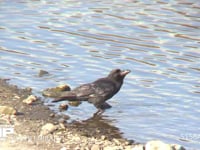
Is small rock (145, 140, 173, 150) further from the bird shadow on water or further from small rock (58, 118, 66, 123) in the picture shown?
small rock (58, 118, 66, 123)

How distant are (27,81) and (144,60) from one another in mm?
2577

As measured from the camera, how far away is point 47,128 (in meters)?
12.6

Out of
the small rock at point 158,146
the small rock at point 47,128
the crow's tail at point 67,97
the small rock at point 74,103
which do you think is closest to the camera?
the small rock at point 158,146

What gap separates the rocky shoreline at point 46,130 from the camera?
1162 cm

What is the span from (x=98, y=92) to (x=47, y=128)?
2.04m

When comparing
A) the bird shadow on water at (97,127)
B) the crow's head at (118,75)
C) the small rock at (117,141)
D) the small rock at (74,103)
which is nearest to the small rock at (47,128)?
the bird shadow on water at (97,127)

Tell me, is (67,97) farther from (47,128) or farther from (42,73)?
(42,73)

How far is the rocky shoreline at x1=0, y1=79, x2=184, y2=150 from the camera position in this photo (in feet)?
38.1

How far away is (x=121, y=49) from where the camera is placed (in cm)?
1794

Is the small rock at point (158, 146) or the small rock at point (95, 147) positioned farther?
the small rock at point (95, 147)

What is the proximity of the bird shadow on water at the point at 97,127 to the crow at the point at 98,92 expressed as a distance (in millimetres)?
317

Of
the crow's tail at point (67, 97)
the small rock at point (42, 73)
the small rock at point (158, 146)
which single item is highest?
the small rock at point (158, 146)

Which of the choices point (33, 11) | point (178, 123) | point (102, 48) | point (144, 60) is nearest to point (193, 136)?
point (178, 123)

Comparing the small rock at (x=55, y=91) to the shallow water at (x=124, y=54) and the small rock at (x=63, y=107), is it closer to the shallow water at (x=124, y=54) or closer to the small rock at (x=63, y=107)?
the shallow water at (x=124, y=54)
